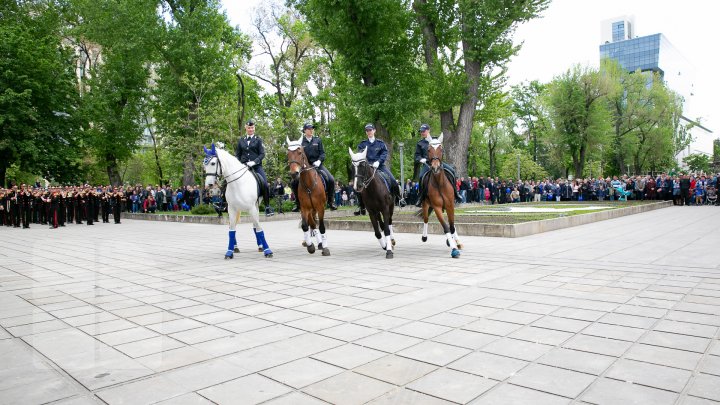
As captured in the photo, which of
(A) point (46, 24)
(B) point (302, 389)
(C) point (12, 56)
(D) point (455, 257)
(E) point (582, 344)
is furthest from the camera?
(A) point (46, 24)

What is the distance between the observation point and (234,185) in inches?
449

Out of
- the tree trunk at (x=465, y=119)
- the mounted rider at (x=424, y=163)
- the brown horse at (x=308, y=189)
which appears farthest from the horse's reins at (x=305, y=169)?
the tree trunk at (x=465, y=119)

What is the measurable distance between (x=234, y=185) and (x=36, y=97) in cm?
3304

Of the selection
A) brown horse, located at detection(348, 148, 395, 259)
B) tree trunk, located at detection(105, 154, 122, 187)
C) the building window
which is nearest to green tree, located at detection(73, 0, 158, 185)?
tree trunk, located at detection(105, 154, 122, 187)

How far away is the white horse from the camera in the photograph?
11.1 m

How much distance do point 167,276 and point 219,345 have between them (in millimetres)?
4739

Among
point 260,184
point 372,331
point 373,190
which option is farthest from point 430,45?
point 372,331

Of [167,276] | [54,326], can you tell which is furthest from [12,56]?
[54,326]

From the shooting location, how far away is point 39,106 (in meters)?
36.1

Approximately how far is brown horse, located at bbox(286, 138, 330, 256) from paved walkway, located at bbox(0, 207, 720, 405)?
1.64 metres

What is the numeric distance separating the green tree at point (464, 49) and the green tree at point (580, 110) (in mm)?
24901

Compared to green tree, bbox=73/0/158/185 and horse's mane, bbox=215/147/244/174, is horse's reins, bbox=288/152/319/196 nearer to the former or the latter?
horse's mane, bbox=215/147/244/174

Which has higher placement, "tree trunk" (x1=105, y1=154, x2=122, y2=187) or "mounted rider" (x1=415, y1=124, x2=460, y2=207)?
"tree trunk" (x1=105, y1=154, x2=122, y2=187)

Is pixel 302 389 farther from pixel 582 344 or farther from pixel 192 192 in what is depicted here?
pixel 192 192
